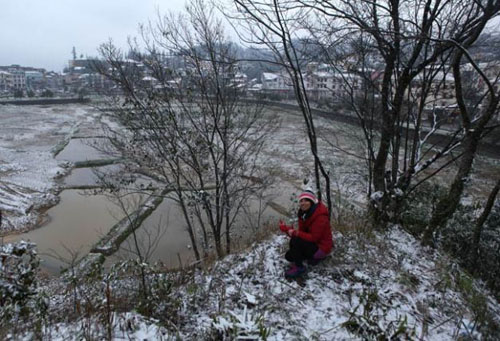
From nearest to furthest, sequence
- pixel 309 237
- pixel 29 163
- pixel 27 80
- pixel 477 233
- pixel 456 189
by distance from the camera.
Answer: pixel 309 237
pixel 456 189
pixel 477 233
pixel 29 163
pixel 27 80

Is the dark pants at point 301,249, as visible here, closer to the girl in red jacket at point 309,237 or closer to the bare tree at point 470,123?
the girl in red jacket at point 309,237

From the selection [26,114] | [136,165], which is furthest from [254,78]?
[26,114]

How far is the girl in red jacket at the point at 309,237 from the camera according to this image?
10.9ft

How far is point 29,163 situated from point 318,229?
763 inches

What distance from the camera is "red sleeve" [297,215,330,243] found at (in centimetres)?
333

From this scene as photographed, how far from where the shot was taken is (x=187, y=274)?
366cm

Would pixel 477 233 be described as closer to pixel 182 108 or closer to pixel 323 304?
pixel 323 304

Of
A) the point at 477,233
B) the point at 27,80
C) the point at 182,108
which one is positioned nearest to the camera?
the point at 477,233

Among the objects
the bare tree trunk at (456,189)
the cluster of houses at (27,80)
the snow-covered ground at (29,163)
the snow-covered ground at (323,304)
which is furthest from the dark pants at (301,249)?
the cluster of houses at (27,80)

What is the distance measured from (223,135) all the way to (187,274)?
3.91 meters

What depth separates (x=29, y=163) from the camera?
17.5 m

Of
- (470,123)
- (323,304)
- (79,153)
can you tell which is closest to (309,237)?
(323,304)

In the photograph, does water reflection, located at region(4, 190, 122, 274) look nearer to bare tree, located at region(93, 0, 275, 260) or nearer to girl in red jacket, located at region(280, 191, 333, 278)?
bare tree, located at region(93, 0, 275, 260)

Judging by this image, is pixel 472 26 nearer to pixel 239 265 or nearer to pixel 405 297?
pixel 405 297
